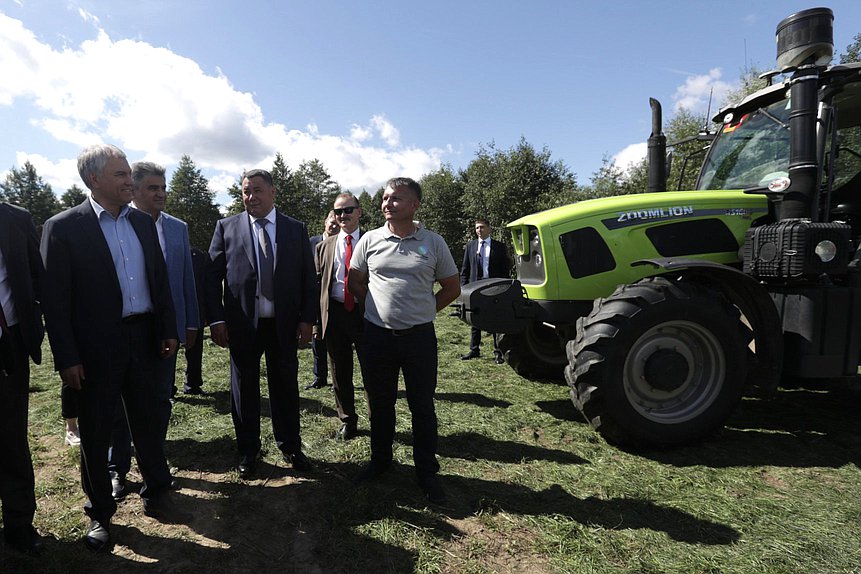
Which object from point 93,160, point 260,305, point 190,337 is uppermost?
point 93,160

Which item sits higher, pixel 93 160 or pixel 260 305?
pixel 93 160

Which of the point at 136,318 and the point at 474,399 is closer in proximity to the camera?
the point at 136,318

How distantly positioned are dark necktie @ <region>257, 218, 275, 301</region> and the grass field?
1329 mm

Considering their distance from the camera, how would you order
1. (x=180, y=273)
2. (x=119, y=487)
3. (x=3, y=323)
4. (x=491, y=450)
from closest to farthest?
(x=3, y=323) < (x=119, y=487) < (x=180, y=273) < (x=491, y=450)

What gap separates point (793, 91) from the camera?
382cm

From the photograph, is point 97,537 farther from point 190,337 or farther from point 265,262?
point 265,262

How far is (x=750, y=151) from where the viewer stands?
4582 millimetres

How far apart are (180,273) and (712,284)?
4.22 metres

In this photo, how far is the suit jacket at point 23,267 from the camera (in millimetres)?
2594

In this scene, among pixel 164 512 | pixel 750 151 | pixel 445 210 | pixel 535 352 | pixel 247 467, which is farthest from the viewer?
pixel 445 210

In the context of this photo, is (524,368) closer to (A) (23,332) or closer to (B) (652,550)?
(B) (652,550)

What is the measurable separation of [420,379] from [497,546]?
3.43ft

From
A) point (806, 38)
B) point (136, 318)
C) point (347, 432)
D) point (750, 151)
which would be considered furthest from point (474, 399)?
point (806, 38)

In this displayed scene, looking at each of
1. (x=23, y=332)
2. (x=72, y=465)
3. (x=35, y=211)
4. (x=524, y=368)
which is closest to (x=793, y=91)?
(x=524, y=368)
